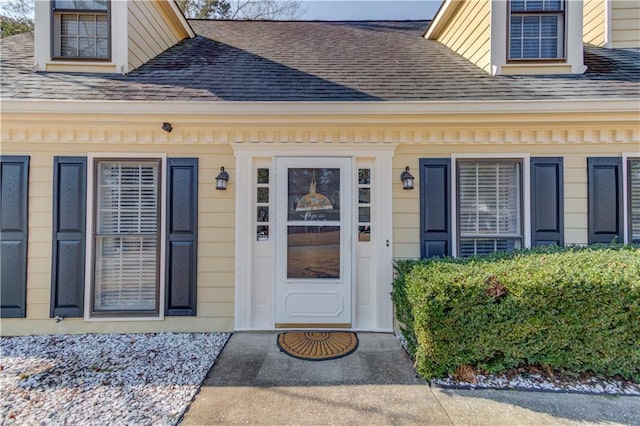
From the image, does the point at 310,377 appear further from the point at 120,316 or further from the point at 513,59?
the point at 513,59

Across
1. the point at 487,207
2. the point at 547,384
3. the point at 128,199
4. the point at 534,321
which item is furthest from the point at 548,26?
the point at 128,199

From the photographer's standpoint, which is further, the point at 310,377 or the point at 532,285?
the point at 310,377

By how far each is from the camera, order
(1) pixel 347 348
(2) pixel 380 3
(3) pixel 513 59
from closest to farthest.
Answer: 1. (1) pixel 347 348
2. (3) pixel 513 59
3. (2) pixel 380 3

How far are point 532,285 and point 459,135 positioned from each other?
183 centimetres

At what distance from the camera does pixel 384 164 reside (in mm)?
3531

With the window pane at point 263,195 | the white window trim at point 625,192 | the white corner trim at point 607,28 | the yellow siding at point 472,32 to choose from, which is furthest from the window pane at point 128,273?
the white corner trim at point 607,28

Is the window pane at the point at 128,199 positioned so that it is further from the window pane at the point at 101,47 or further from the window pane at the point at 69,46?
the window pane at the point at 69,46

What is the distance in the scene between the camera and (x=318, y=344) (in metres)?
3.20

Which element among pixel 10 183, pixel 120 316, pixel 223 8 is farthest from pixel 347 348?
pixel 223 8

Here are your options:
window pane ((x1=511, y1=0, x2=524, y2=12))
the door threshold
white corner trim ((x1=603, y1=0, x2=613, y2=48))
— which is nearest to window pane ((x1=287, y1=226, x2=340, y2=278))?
the door threshold

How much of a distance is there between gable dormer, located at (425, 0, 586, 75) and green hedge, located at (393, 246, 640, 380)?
2755 mm

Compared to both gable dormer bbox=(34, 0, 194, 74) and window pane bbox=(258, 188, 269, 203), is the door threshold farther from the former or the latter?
gable dormer bbox=(34, 0, 194, 74)

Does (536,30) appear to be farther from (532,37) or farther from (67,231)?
(67,231)

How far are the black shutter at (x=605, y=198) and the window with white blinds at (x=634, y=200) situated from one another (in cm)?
19
